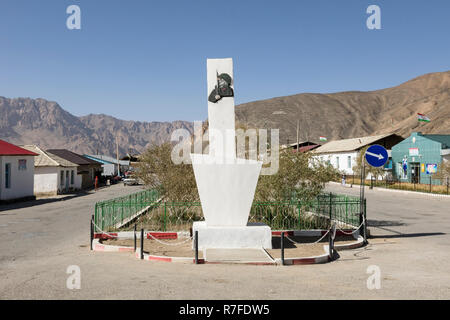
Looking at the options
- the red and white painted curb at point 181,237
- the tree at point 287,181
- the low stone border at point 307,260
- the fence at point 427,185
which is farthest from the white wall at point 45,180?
the low stone border at point 307,260

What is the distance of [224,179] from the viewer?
11.2m

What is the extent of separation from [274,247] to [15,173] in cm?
2577

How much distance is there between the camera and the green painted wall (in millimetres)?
40156

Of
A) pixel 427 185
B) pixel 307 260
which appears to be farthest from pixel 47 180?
pixel 427 185

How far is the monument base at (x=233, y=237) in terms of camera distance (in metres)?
11.2

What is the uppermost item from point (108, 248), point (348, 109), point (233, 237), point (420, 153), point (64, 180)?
point (348, 109)

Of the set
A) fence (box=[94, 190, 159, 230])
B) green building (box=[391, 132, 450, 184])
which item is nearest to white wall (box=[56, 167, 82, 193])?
fence (box=[94, 190, 159, 230])

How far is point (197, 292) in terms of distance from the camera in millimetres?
7031

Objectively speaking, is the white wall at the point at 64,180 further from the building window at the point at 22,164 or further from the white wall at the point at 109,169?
the white wall at the point at 109,169

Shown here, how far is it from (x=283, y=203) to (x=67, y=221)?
997 centimetres

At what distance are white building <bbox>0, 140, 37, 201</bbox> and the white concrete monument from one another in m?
22.9

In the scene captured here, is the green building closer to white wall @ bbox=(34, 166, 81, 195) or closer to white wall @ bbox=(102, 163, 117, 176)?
white wall @ bbox=(34, 166, 81, 195)

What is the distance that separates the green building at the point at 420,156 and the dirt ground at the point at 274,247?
3073cm

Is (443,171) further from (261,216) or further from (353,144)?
(353,144)
